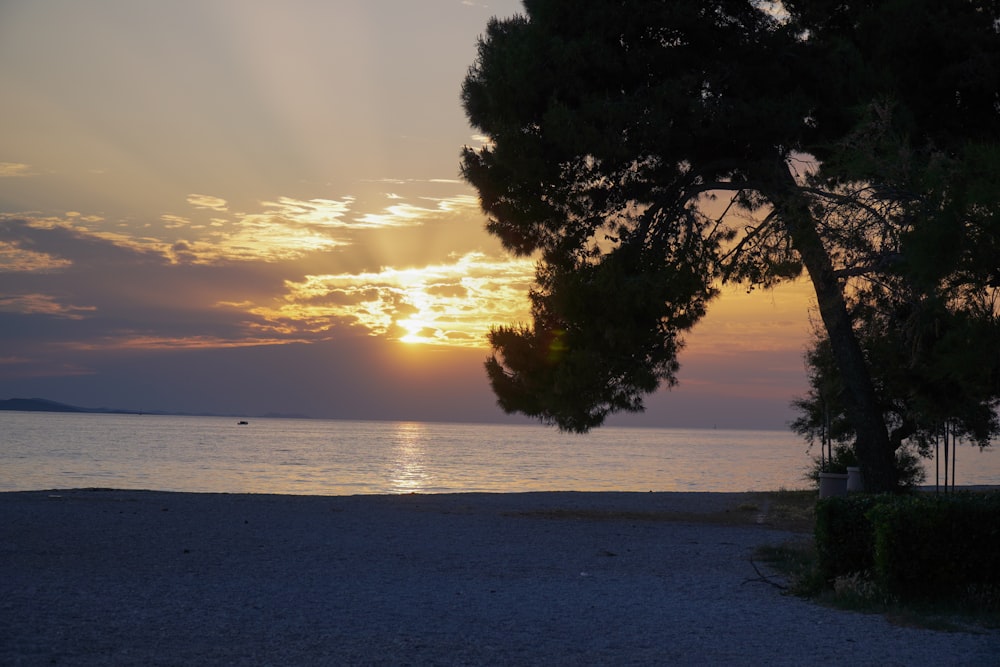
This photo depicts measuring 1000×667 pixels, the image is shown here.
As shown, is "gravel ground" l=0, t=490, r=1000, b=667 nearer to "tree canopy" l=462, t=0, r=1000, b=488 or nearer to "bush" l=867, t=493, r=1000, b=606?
"bush" l=867, t=493, r=1000, b=606

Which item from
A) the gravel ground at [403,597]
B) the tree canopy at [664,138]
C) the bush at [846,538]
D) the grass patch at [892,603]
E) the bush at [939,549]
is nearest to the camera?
the gravel ground at [403,597]

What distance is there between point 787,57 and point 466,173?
6345mm

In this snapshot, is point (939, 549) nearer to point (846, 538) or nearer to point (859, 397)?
point (846, 538)

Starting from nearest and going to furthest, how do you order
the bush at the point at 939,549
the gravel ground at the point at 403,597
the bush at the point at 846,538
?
the gravel ground at the point at 403,597 < the bush at the point at 939,549 < the bush at the point at 846,538

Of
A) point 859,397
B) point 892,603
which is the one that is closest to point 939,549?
point 892,603

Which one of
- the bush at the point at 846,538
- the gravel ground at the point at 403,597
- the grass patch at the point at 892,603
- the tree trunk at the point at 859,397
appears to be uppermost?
the tree trunk at the point at 859,397

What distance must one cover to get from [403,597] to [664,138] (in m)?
10.4

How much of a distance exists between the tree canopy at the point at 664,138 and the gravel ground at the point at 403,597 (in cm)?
328

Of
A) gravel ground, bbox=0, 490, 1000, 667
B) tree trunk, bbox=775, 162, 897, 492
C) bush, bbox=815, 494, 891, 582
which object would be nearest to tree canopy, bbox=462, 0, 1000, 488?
tree trunk, bbox=775, 162, 897, 492

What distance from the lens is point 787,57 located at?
58.4 feet

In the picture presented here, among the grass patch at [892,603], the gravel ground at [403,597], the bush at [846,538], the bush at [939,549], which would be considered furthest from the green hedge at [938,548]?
the gravel ground at [403,597]

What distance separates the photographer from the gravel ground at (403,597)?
6.93m

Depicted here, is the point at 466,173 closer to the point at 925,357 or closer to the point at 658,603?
the point at 925,357

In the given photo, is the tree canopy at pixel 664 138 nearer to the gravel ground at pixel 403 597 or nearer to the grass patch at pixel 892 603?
the gravel ground at pixel 403 597
